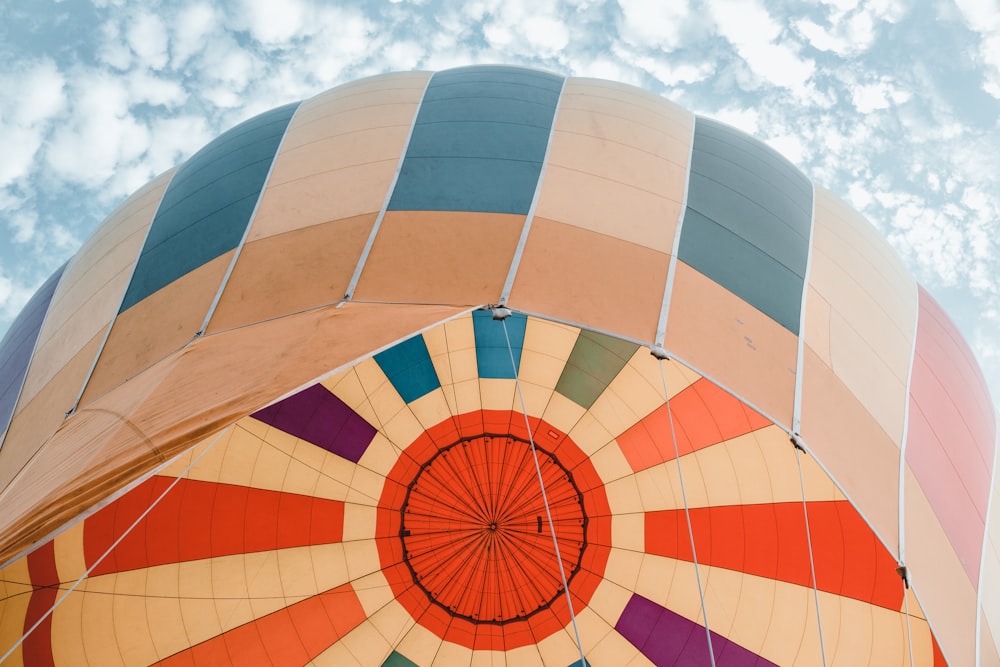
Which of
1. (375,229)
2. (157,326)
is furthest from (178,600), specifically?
(375,229)

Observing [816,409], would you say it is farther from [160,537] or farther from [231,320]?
[160,537]

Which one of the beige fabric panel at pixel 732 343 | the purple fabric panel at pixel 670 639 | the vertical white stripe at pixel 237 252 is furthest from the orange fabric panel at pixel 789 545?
the vertical white stripe at pixel 237 252

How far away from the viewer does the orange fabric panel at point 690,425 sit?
17.5 ft

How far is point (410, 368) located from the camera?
19.2ft

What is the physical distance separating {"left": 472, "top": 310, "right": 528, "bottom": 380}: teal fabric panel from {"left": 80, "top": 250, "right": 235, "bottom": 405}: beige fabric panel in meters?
2.30

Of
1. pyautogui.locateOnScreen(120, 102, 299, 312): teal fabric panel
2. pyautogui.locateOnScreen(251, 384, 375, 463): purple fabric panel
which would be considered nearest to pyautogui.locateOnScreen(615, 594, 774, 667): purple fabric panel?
pyautogui.locateOnScreen(251, 384, 375, 463): purple fabric panel

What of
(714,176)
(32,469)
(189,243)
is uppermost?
(714,176)

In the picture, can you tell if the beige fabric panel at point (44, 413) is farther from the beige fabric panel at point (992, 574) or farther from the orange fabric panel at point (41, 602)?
the beige fabric panel at point (992, 574)

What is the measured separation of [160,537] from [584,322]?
13.5ft

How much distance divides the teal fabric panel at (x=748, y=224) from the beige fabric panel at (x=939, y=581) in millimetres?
1159

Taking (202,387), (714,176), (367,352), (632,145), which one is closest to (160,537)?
(202,387)

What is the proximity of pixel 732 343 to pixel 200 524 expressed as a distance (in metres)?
4.49

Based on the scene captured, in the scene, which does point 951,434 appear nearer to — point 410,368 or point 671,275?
point 671,275

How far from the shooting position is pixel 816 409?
3564mm
